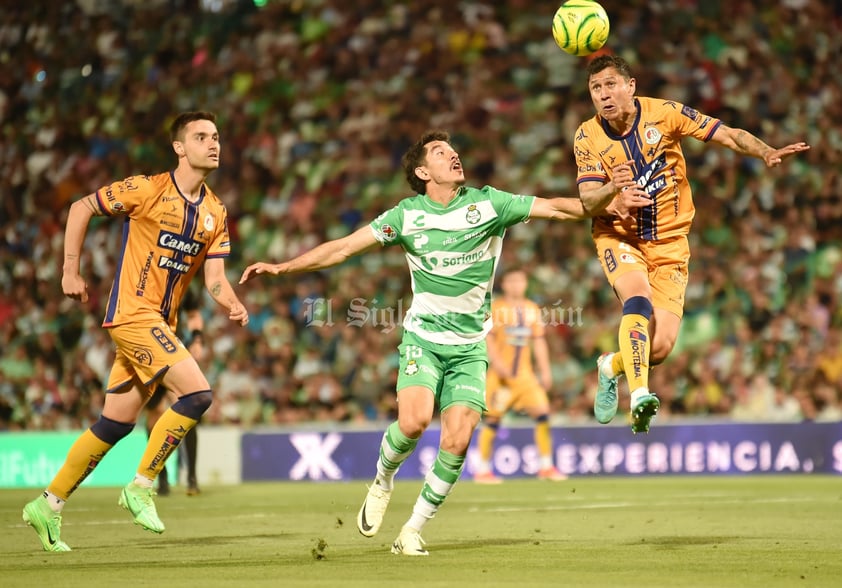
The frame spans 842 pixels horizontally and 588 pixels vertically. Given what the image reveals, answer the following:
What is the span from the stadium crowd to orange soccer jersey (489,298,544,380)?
163cm

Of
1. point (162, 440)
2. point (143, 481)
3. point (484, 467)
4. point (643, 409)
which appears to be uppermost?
point (643, 409)

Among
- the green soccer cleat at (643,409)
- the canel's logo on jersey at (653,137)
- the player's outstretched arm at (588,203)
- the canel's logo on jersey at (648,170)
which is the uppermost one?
the canel's logo on jersey at (653,137)

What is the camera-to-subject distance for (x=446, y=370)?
8.45 meters

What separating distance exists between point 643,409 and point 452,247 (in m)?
1.62

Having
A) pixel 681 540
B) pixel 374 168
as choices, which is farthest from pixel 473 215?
pixel 374 168

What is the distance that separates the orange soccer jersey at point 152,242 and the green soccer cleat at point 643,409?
329cm

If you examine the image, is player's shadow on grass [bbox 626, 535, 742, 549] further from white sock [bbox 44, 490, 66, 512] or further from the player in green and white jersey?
white sock [bbox 44, 490, 66, 512]

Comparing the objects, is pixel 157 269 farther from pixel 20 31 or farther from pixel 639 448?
pixel 20 31

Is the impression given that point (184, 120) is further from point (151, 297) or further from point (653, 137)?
point (653, 137)

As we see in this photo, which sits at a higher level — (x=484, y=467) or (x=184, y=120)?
(x=184, y=120)

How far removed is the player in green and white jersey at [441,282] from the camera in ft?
26.8

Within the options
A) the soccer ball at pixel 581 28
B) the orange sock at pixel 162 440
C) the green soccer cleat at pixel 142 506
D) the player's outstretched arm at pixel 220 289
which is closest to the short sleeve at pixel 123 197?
the player's outstretched arm at pixel 220 289

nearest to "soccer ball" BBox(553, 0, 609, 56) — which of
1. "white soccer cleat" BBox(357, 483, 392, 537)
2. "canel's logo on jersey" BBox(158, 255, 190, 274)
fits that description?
"canel's logo on jersey" BBox(158, 255, 190, 274)

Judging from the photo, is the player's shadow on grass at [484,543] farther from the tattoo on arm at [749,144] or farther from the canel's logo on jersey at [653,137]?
the tattoo on arm at [749,144]
